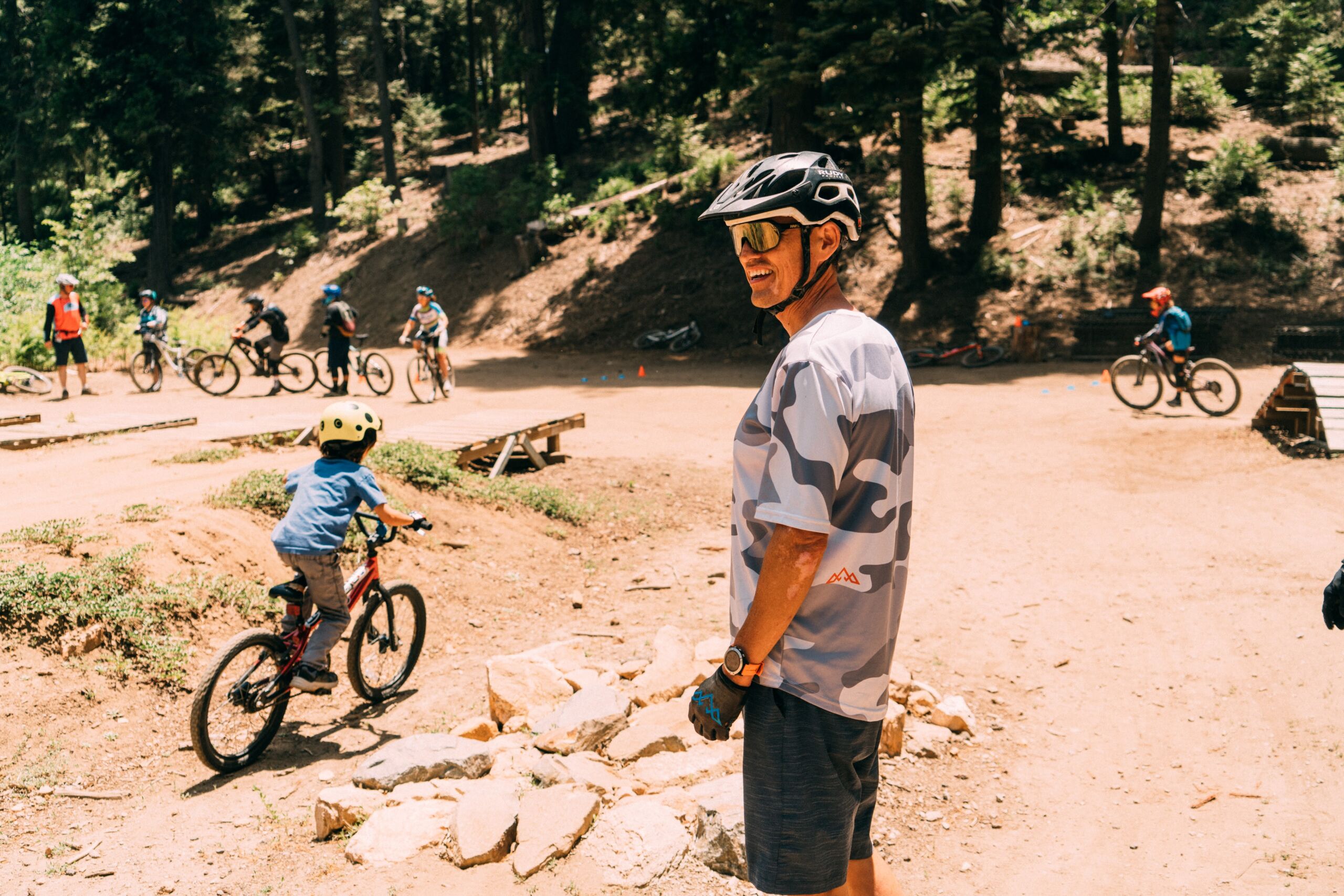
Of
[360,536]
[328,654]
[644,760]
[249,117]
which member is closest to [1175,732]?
[644,760]

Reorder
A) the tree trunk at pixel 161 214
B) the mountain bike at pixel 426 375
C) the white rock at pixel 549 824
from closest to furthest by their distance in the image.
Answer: the white rock at pixel 549 824 < the mountain bike at pixel 426 375 < the tree trunk at pixel 161 214

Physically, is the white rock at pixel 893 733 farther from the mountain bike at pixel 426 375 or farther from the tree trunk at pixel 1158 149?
the tree trunk at pixel 1158 149

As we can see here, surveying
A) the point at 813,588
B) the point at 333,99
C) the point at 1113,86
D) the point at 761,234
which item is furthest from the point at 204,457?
the point at 333,99

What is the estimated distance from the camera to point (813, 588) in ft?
7.69

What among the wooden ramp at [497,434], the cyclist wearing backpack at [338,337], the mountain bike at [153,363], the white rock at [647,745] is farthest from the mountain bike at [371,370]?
the white rock at [647,745]

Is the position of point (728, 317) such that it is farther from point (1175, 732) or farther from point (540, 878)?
point (540, 878)

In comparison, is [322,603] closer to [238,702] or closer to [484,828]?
[238,702]

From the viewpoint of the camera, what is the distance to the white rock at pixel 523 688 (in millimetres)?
5965

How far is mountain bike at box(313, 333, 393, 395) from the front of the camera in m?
18.1

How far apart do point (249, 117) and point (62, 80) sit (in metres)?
5.93

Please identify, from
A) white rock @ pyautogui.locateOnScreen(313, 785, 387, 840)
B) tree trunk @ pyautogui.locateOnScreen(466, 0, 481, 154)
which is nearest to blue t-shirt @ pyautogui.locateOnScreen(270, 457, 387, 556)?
white rock @ pyautogui.locateOnScreen(313, 785, 387, 840)

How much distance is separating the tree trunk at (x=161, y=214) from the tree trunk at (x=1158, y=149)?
31771 millimetres

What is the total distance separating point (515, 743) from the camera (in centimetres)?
552

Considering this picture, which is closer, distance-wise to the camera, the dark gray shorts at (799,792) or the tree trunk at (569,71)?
the dark gray shorts at (799,792)
